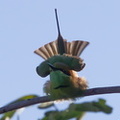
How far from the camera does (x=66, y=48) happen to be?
4.40 feet

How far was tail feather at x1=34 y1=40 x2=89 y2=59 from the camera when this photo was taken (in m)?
1.35

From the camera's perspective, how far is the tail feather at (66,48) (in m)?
1.35

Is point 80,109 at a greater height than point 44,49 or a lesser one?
lesser

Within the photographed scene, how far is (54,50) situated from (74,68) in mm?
269

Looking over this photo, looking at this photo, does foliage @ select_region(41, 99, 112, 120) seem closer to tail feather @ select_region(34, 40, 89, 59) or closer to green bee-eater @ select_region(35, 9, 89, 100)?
green bee-eater @ select_region(35, 9, 89, 100)

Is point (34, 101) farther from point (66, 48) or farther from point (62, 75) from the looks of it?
point (66, 48)

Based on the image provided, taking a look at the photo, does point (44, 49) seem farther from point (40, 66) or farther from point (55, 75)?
point (55, 75)

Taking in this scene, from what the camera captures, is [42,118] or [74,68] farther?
[74,68]

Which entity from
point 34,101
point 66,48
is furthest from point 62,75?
point 66,48

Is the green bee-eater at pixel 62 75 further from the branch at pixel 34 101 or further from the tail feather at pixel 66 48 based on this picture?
the branch at pixel 34 101

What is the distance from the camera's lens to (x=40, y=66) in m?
1.16

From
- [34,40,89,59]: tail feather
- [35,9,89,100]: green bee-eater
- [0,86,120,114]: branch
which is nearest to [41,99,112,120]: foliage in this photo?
[0,86,120,114]: branch

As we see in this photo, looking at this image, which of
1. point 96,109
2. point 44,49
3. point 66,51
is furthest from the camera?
point 44,49

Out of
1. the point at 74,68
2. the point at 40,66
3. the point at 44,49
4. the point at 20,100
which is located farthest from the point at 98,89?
the point at 44,49
